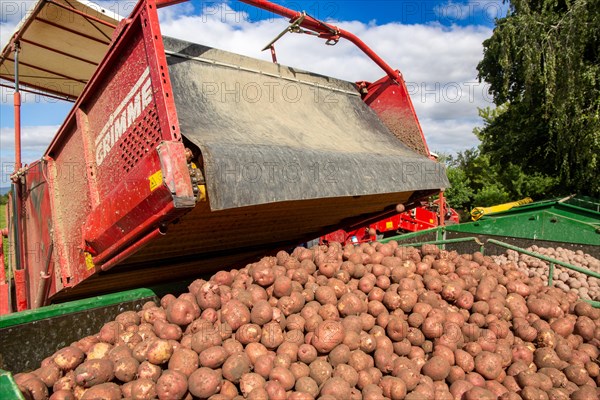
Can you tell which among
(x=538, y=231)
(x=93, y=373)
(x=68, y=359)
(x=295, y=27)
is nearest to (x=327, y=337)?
(x=93, y=373)

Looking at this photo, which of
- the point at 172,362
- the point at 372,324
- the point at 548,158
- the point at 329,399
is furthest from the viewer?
the point at 548,158

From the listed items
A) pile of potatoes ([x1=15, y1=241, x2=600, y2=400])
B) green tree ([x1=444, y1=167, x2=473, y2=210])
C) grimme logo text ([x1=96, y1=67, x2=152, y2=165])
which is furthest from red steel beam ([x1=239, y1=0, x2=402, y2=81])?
green tree ([x1=444, y1=167, x2=473, y2=210])

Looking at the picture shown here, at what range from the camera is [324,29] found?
3.92 m

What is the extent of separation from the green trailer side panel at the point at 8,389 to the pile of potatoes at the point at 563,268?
500 centimetres

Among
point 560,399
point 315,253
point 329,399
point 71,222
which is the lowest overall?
point 560,399

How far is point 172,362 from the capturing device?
2352 millimetres

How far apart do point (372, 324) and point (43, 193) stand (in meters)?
3.02

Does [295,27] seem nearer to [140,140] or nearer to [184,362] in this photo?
[140,140]

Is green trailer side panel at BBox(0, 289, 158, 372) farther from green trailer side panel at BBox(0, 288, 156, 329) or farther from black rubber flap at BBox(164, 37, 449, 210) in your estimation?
black rubber flap at BBox(164, 37, 449, 210)

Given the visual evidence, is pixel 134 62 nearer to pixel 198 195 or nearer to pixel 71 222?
pixel 198 195

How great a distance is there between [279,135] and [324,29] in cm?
135

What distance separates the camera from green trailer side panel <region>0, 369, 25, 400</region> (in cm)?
173

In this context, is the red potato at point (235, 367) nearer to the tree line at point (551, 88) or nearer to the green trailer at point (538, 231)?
the green trailer at point (538, 231)

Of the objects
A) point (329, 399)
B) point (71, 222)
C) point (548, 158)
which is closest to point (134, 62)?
point (71, 222)
